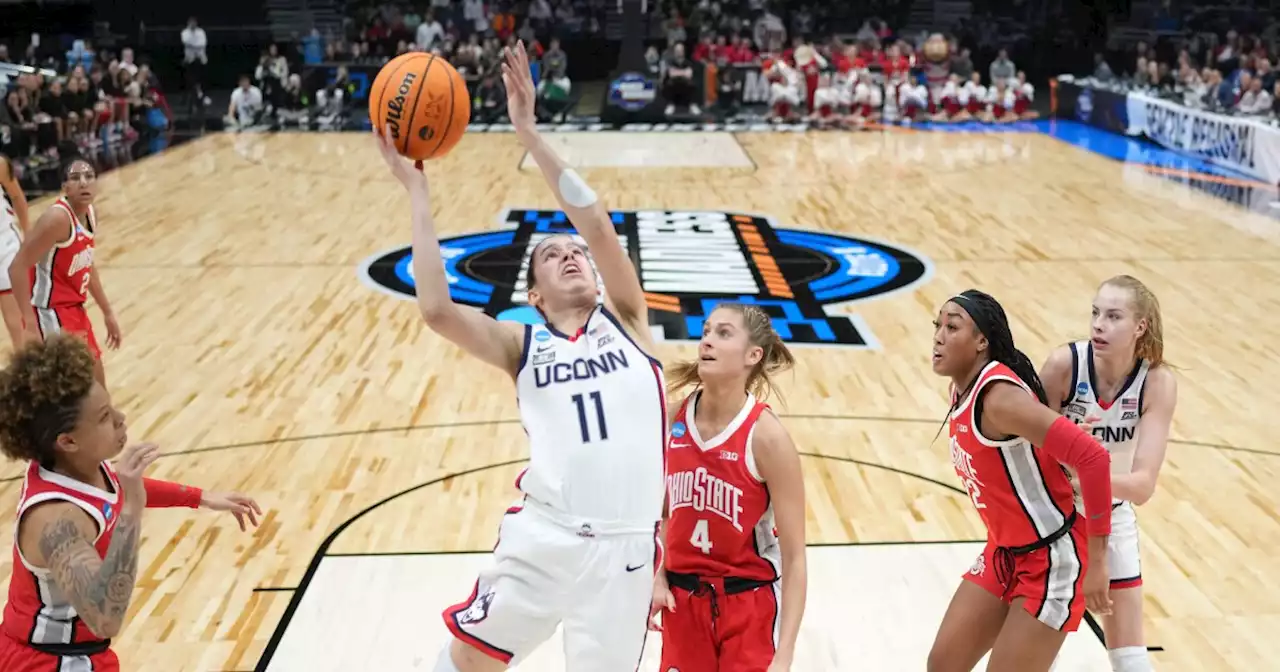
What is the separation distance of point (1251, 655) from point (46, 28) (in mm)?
27118

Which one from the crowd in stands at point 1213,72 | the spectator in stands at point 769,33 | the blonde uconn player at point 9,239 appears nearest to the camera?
the blonde uconn player at point 9,239

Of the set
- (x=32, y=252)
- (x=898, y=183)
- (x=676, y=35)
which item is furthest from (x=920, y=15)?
(x=32, y=252)

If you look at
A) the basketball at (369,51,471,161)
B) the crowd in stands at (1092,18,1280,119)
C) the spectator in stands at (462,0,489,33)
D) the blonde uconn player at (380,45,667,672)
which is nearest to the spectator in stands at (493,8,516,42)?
the spectator in stands at (462,0,489,33)

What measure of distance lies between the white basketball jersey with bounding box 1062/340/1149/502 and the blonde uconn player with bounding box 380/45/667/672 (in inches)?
61.1

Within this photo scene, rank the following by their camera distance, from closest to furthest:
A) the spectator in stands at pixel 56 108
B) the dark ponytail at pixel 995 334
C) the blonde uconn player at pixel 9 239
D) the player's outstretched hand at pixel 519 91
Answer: the player's outstretched hand at pixel 519 91 → the dark ponytail at pixel 995 334 → the blonde uconn player at pixel 9 239 → the spectator in stands at pixel 56 108

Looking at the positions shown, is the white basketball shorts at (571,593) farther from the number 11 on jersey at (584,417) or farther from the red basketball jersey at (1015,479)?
the red basketball jersey at (1015,479)

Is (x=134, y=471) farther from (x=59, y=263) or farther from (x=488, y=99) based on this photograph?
(x=488, y=99)

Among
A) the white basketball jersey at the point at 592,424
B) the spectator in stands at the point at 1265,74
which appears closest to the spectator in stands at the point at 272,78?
the spectator in stands at the point at 1265,74

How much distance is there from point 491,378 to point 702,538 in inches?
193

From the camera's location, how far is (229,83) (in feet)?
84.0

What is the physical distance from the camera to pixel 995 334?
376 centimetres

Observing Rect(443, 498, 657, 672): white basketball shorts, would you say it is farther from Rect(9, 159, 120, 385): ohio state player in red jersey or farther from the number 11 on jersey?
Rect(9, 159, 120, 385): ohio state player in red jersey

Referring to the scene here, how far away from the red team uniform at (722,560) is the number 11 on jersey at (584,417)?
1.60 ft

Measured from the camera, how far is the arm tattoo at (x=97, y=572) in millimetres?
2830
